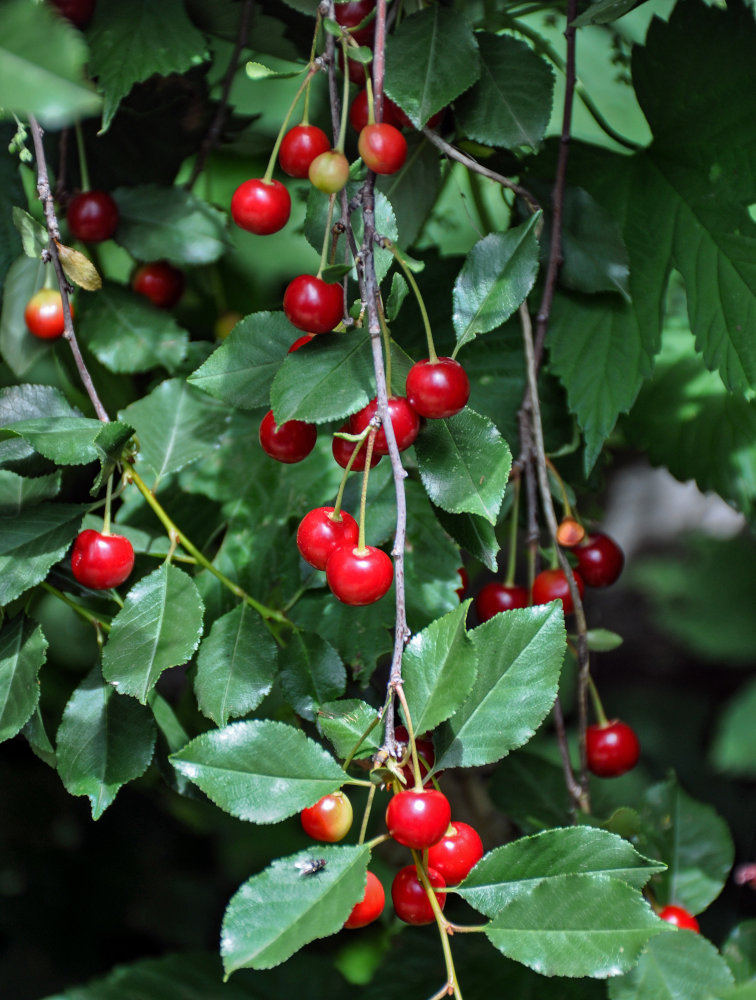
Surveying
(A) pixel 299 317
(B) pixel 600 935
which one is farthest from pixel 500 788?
(A) pixel 299 317

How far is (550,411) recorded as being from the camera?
0.75 metres

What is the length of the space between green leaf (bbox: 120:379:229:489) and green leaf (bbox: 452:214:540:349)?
0.23 m

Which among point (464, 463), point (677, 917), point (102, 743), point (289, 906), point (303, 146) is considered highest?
point (303, 146)

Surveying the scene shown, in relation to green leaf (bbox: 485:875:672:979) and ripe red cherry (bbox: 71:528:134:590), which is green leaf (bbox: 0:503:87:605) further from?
green leaf (bbox: 485:875:672:979)

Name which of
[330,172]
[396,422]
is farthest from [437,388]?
[330,172]

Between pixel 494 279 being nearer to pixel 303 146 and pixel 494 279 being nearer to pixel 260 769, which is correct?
pixel 303 146

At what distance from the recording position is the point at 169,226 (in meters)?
0.72

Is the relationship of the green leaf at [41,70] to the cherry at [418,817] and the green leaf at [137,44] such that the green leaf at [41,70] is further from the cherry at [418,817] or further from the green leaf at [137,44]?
the green leaf at [137,44]

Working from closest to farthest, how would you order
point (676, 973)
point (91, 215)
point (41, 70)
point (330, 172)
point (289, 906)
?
point (41, 70)
point (289, 906)
point (330, 172)
point (676, 973)
point (91, 215)

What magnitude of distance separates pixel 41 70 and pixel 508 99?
1.57ft

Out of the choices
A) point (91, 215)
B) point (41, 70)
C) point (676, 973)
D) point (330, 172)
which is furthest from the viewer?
point (91, 215)

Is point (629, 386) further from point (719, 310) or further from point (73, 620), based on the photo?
point (73, 620)

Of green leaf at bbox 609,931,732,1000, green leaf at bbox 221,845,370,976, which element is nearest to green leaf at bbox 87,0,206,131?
green leaf at bbox 221,845,370,976

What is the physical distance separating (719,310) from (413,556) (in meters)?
0.31
